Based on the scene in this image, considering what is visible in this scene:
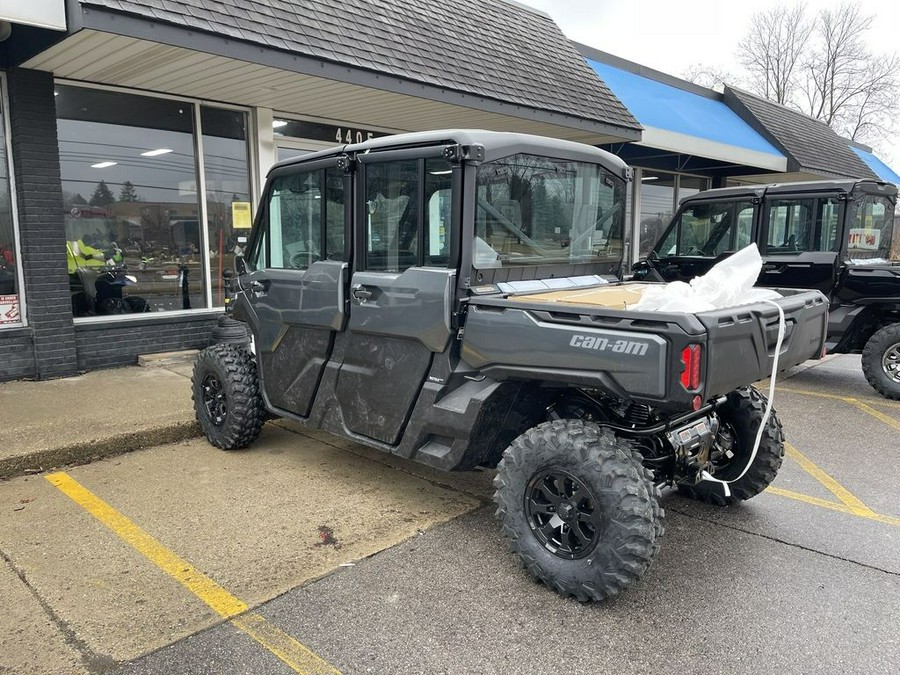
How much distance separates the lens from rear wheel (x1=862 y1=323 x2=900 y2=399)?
694 centimetres

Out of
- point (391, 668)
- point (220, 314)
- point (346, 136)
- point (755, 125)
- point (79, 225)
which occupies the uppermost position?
point (755, 125)

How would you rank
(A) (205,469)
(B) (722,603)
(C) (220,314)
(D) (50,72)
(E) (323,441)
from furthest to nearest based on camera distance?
(C) (220,314) → (D) (50,72) → (E) (323,441) → (A) (205,469) → (B) (722,603)

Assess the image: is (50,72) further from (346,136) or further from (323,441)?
(323,441)

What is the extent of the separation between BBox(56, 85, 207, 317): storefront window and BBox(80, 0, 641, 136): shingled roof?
2075 mm

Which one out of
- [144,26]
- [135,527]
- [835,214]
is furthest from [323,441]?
[835,214]

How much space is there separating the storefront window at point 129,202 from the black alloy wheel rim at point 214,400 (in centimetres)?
309

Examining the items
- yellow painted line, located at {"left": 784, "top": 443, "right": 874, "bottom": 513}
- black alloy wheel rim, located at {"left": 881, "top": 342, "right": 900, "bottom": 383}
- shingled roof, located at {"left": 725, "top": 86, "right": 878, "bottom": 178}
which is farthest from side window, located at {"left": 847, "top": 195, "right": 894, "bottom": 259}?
shingled roof, located at {"left": 725, "top": 86, "right": 878, "bottom": 178}

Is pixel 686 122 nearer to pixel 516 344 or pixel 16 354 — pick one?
pixel 516 344

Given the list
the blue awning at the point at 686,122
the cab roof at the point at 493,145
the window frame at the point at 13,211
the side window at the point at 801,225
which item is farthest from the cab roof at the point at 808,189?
the window frame at the point at 13,211

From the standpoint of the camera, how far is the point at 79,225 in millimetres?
7355

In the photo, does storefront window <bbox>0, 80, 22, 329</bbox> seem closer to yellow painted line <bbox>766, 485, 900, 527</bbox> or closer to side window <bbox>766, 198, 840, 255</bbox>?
yellow painted line <bbox>766, 485, 900, 527</bbox>

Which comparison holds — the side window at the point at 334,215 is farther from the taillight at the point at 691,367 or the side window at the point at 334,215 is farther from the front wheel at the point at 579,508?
the taillight at the point at 691,367

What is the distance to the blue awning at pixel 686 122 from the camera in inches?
477

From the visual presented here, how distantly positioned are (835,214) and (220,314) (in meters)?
7.27
